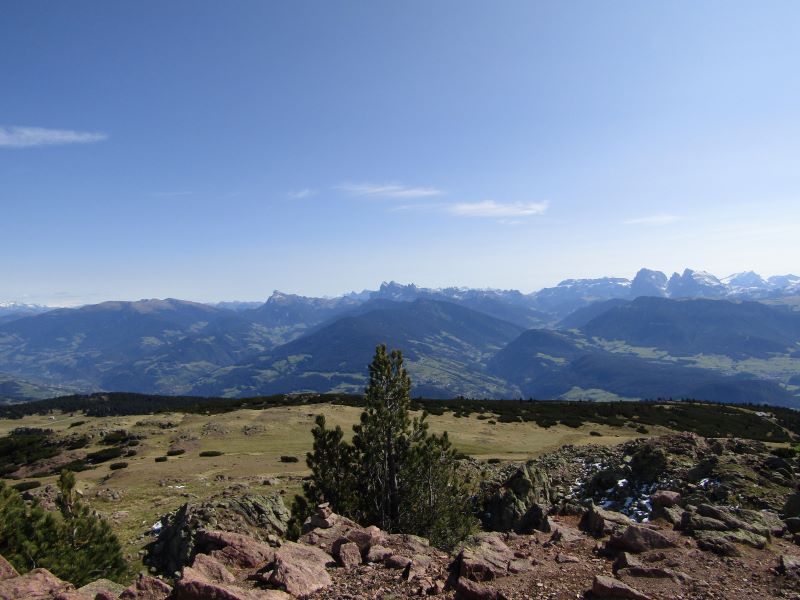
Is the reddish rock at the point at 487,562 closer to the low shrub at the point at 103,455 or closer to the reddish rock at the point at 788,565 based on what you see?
the reddish rock at the point at 788,565

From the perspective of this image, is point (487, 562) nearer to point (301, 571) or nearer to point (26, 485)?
point (301, 571)

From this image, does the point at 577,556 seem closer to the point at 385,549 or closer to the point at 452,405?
the point at 385,549

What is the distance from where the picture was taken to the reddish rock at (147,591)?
849cm

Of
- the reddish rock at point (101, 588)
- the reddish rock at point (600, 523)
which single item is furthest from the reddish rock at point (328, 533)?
the reddish rock at point (600, 523)

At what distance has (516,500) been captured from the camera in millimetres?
23547

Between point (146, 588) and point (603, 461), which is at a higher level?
point (146, 588)

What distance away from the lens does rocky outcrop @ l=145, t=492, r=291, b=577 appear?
1733 cm

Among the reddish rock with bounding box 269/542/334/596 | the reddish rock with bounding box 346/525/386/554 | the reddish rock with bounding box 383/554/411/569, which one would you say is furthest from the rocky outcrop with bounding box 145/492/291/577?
the reddish rock with bounding box 383/554/411/569

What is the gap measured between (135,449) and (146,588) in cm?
4553

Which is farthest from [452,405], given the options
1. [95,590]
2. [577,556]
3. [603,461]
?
[95,590]

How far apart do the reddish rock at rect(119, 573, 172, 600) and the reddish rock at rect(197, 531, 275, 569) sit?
8.22ft

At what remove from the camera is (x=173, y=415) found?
223ft

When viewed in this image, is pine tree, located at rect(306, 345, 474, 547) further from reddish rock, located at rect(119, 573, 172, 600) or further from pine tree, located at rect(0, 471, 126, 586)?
reddish rock, located at rect(119, 573, 172, 600)

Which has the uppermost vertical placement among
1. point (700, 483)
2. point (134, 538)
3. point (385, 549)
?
point (385, 549)
